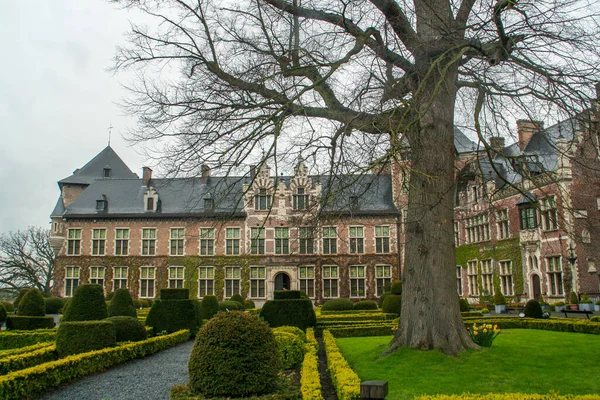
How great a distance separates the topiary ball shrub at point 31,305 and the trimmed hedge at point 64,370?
7571mm

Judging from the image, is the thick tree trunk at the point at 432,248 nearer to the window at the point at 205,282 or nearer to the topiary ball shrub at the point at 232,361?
the topiary ball shrub at the point at 232,361

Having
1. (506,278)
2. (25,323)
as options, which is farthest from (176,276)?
(506,278)

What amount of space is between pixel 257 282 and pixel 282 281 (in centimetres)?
169

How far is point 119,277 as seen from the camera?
33969 millimetres

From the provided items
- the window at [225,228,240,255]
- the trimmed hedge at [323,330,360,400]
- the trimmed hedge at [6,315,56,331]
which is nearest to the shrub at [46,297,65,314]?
the window at [225,228,240,255]

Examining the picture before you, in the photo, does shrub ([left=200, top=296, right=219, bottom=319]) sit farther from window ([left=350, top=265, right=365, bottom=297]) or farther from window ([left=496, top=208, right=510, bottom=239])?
window ([left=496, top=208, right=510, bottom=239])

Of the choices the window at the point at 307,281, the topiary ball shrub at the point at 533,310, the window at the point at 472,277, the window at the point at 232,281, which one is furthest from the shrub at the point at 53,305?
the topiary ball shrub at the point at 533,310

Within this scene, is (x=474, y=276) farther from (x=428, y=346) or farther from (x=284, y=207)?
(x=428, y=346)

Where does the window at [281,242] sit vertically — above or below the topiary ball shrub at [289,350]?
above

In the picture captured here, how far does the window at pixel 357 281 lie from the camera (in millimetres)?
33312

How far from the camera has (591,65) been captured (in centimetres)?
758

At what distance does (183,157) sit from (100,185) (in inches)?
1131

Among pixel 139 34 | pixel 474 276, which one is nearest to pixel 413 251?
pixel 139 34

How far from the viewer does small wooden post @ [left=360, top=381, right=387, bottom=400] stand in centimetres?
492
